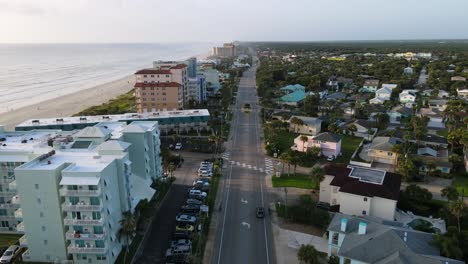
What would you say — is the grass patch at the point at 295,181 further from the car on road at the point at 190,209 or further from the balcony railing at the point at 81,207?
the balcony railing at the point at 81,207

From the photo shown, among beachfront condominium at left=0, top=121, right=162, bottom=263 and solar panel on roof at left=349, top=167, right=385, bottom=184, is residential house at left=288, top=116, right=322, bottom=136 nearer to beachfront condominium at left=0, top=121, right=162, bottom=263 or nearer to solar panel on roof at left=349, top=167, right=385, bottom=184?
solar panel on roof at left=349, top=167, right=385, bottom=184

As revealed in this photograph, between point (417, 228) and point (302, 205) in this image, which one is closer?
point (417, 228)

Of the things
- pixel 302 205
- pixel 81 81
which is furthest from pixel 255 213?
pixel 81 81

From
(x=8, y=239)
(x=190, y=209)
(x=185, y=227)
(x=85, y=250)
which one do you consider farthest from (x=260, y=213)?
Result: (x=8, y=239)

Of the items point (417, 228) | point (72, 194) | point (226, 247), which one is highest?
point (72, 194)

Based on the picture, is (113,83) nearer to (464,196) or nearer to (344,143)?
(344,143)

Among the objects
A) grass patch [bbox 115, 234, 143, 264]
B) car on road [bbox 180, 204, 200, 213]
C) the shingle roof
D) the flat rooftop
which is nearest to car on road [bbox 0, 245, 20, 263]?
grass patch [bbox 115, 234, 143, 264]
